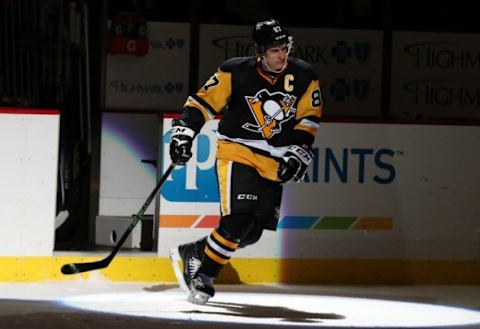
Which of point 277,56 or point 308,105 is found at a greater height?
point 277,56

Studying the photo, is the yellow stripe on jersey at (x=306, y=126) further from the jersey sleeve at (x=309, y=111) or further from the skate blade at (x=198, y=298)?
the skate blade at (x=198, y=298)

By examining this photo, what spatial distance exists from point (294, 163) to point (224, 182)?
0.44 meters

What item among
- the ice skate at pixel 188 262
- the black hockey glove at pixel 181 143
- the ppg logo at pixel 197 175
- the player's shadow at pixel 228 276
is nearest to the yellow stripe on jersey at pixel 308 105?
the black hockey glove at pixel 181 143

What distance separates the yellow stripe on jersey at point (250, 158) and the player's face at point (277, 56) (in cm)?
54

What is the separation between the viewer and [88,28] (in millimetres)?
12906

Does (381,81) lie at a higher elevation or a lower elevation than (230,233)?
higher

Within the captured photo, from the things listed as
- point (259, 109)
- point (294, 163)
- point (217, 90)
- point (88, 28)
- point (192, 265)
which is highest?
point (88, 28)

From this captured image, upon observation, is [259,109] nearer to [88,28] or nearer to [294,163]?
[294,163]

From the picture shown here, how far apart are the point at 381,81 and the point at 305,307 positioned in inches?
→ 199

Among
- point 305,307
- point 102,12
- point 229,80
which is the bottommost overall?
point 305,307

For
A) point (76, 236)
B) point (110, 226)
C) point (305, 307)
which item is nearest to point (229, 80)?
point (305, 307)

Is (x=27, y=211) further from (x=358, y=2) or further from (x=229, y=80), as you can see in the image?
(x=358, y=2)

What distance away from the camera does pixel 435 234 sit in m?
10.0

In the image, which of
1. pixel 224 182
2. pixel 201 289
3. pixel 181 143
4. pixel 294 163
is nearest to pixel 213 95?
pixel 181 143
